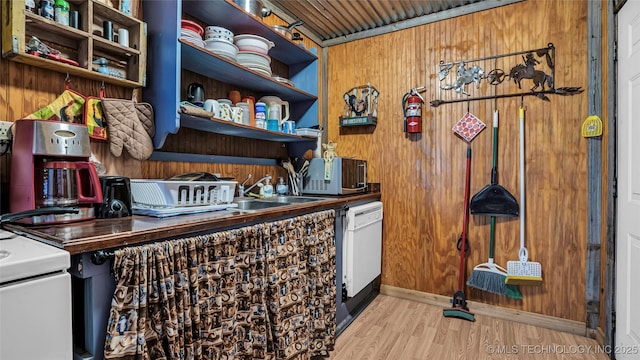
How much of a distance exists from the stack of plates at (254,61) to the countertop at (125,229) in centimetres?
102

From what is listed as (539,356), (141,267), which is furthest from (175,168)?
(539,356)

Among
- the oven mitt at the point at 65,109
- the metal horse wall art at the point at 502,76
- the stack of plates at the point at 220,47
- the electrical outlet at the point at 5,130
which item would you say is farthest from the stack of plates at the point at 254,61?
the metal horse wall art at the point at 502,76

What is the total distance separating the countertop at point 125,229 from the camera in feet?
3.00

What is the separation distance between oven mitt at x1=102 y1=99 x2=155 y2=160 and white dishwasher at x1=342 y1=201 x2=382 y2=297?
4.48 ft

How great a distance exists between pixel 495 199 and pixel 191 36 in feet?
7.71

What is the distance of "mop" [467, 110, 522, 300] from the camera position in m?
2.43

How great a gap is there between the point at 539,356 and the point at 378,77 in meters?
2.41

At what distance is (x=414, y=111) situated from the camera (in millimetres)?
2734

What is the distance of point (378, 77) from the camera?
3.01 metres

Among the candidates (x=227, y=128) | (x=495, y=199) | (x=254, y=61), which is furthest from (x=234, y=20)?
(x=495, y=199)

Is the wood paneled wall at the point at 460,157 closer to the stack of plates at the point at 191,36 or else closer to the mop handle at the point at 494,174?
the mop handle at the point at 494,174

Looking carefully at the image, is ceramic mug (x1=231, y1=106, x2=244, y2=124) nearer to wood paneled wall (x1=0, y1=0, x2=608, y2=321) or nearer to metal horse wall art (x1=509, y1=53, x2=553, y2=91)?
wood paneled wall (x1=0, y1=0, x2=608, y2=321)

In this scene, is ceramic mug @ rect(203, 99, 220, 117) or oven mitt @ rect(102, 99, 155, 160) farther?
ceramic mug @ rect(203, 99, 220, 117)

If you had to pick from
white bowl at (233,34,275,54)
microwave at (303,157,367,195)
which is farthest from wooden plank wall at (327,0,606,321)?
white bowl at (233,34,275,54)
